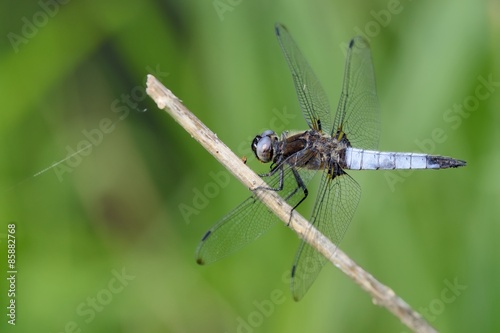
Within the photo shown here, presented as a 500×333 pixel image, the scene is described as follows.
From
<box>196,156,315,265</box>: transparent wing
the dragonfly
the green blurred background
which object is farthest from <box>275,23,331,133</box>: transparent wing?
<box>196,156,315,265</box>: transparent wing

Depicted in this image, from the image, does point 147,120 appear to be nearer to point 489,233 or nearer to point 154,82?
point 154,82

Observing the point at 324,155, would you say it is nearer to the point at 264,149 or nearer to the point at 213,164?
the point at 264,149

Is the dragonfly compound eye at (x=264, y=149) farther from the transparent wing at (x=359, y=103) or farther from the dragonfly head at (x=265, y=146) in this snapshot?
the transparent wing at (x=359, y=103)

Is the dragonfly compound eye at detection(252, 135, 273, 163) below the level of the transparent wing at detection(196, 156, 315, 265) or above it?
above

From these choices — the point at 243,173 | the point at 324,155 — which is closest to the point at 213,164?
the point at 324,155

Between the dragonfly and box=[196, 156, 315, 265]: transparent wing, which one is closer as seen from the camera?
box=[196, 156, 315, 265]: transparent wing

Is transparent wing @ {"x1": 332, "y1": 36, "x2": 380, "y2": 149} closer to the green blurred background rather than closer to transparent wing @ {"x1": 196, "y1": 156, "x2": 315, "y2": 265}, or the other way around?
the green blurred background

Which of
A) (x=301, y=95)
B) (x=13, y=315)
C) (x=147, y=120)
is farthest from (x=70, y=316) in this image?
(x=301, y=95)
